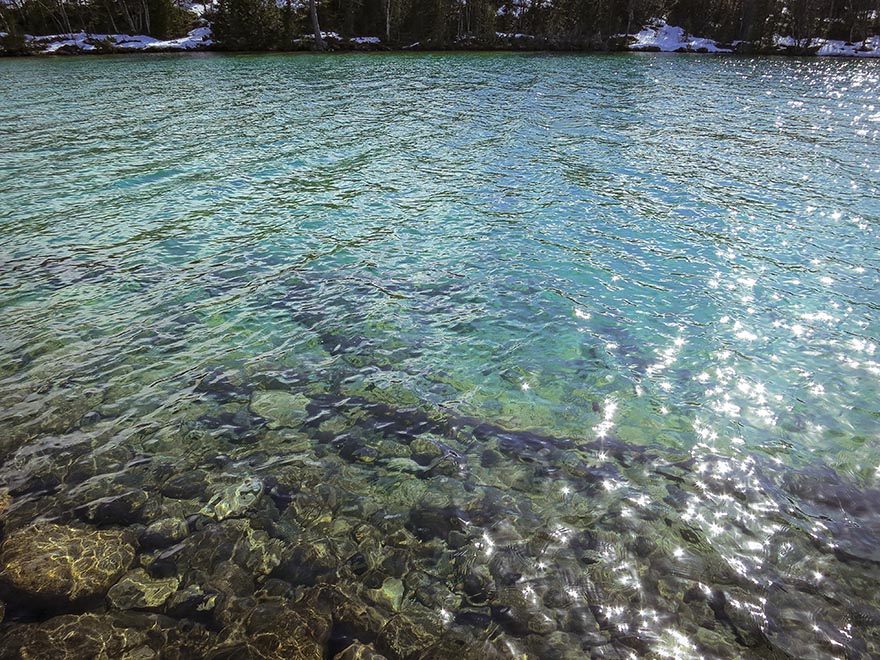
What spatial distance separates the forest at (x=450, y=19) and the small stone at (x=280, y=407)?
261ft

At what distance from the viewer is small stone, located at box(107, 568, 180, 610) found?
4.02m

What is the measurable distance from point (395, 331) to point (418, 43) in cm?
8292

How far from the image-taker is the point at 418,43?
77.1 metres

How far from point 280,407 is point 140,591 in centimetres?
253

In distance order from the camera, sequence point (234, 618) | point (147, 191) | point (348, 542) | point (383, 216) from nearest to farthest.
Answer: point (234, 618) < point (348, 542) < point (383, 216) < point (147, 191)

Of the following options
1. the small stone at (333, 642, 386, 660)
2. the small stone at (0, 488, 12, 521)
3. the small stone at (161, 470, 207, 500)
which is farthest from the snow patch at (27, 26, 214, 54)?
the small stone at (333, 642, 386, 660)

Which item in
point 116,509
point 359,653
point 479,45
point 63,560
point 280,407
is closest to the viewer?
point 359,653

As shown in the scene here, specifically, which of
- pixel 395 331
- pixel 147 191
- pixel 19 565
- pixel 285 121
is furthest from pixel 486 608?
pixel 285 121

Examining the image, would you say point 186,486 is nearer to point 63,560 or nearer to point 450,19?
point 63,560

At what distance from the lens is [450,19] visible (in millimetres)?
86375

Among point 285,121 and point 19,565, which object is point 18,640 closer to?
point 19,565

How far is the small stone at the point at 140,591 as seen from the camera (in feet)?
13.2

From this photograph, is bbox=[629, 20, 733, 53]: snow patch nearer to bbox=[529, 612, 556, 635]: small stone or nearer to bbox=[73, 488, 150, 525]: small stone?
bbox=[529, 612, 556, 635]: small stone

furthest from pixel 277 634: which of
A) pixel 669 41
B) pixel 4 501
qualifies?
pixel 669 41
